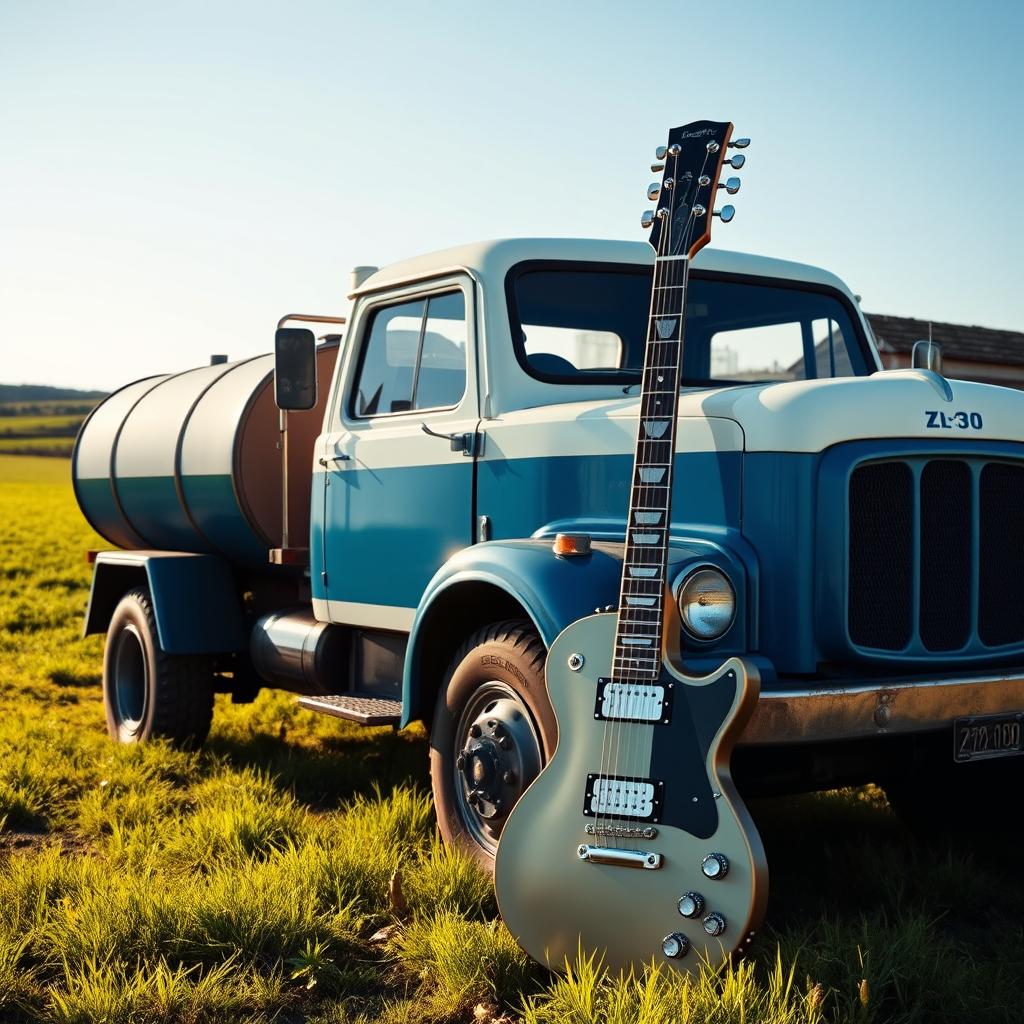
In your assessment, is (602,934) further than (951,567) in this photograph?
No

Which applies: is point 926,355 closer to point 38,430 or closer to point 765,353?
point 765,353

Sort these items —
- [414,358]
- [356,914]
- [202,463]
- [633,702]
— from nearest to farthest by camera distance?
[633,702], [356,914], [414,358], [202,463]

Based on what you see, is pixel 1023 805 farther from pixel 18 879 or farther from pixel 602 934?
pixel 18 879

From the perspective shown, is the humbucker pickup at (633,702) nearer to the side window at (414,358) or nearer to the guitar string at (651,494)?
the guitar string at (651,494)

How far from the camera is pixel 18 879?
4352 millimetres

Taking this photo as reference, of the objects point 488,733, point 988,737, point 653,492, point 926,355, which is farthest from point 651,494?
point 926,355

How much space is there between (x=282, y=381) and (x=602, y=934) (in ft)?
10.2

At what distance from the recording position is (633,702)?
11.6 feet

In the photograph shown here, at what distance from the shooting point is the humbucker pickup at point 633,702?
11.5 ft

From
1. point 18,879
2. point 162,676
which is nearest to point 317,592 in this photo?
point 162,676

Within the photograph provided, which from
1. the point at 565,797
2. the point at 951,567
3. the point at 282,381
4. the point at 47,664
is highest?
the point at 282,381

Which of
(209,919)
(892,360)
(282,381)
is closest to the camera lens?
(209,919)

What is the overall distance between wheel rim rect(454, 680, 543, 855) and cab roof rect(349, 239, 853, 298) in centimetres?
173

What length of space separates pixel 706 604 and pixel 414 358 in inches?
84.1
